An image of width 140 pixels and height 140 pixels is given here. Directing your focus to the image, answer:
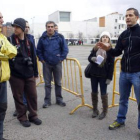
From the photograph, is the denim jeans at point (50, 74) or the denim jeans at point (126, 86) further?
A: the denim jeans at point (50, 74)

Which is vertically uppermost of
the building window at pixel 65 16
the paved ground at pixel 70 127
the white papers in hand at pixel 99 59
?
the building window at pixel 65 16

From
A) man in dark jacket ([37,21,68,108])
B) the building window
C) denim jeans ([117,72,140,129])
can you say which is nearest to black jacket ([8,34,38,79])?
man in dark jacket ([37,21,68,108])

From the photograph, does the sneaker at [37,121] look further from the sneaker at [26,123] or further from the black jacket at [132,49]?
the black jacket at [132,49]

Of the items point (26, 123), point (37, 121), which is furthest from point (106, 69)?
point (26, 123)

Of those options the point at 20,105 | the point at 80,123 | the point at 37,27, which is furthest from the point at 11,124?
the point at 37,27

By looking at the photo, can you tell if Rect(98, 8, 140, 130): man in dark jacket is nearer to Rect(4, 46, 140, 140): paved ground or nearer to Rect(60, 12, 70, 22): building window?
Rect(4, 46, 140, 140): paved ground

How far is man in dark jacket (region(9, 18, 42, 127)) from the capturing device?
3.62m

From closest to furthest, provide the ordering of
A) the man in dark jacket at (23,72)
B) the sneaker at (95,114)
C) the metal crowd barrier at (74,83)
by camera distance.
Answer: the man in dark jacket at (23,72) → the sneaker at (95,114) → the metal crowd barrier at (74,83)

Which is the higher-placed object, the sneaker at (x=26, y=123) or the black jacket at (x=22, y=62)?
→ the black jacket at (x=22, y=62)

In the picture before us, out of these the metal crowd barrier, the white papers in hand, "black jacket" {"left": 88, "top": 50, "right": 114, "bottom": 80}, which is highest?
the white papers in hand

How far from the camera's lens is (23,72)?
3715mm

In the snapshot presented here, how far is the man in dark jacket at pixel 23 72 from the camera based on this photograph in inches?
143

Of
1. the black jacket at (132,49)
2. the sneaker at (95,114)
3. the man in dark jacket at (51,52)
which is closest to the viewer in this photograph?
the black jacket at (132,49)

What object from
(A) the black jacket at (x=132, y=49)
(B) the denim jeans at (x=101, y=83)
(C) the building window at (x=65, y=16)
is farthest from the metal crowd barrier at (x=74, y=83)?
(C) the building window at (x=65, y=16)
